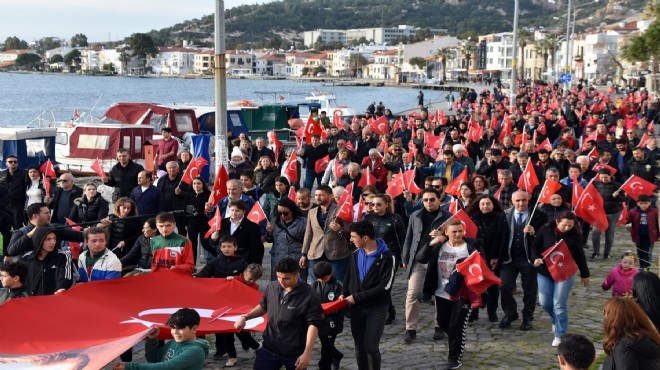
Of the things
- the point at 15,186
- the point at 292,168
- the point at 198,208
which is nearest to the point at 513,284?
the point at 198,208

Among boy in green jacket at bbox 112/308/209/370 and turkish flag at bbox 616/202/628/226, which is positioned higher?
boy in green jacket at bbox 112/308/209/370

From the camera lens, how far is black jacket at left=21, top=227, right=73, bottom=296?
8328 millimetres

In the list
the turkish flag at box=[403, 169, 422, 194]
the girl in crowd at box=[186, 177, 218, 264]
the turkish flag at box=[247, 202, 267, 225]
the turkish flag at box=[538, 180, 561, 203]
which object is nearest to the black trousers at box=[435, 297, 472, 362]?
the turkish flag at box=[538, 180, 561, 203]

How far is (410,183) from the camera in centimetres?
1387

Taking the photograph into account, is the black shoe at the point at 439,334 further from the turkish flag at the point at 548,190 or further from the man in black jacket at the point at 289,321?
the man in black jacket at the point at 289,321

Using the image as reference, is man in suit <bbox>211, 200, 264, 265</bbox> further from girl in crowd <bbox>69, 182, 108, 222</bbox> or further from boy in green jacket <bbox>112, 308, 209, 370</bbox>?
boy in green jacket <bbox>112, 308, 209, 370</bbox>

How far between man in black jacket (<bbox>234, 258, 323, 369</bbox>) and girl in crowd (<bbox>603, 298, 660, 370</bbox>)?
2.31 meters

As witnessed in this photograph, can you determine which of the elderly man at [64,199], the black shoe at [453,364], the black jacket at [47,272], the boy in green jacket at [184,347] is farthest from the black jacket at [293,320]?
the elderly man at [64,199]

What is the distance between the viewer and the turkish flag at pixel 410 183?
13.8 m

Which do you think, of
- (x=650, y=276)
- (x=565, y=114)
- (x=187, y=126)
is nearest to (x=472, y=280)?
(x=650, y=276)

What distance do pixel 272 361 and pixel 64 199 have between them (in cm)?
651

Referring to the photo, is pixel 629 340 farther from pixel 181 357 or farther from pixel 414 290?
pixel 414 290

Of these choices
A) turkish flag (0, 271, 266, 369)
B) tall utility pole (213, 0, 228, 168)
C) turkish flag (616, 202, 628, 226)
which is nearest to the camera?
turkish flag (0, 271, 266, 369)

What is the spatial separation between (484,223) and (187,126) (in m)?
21.5
